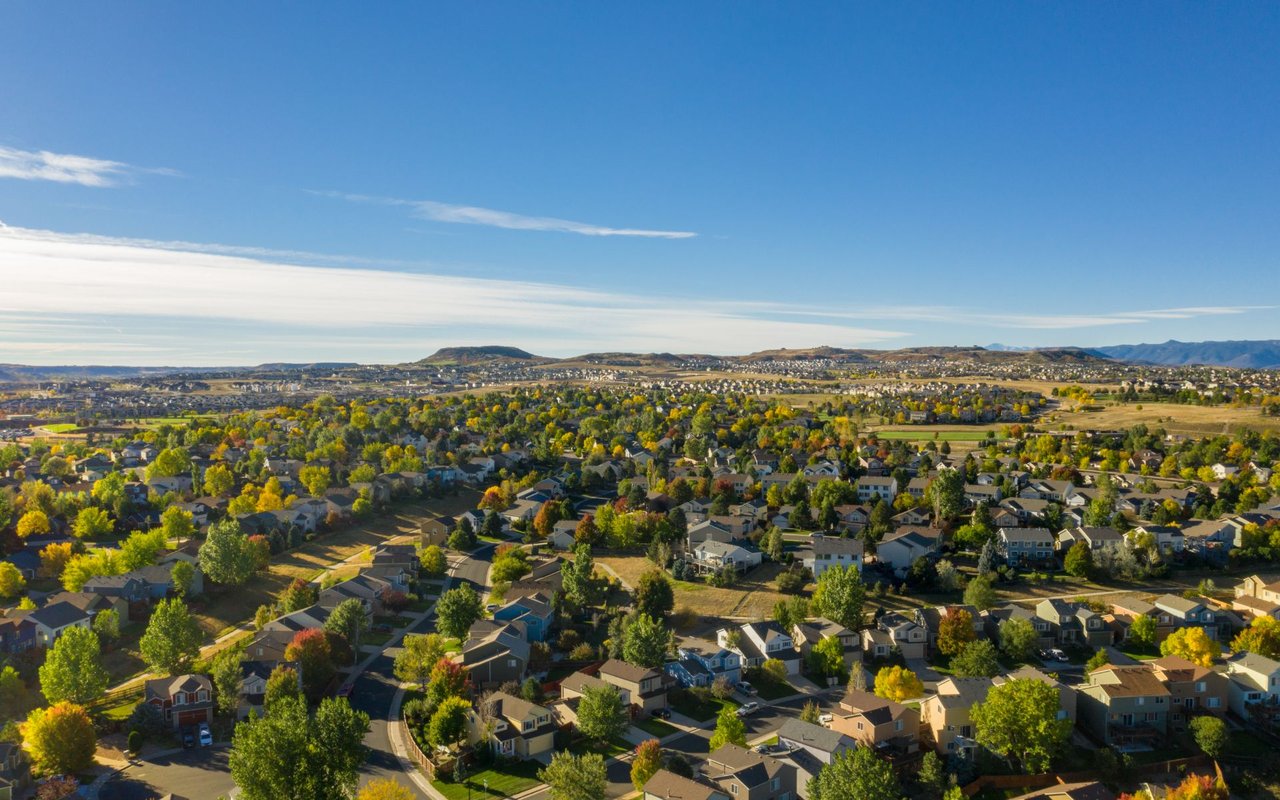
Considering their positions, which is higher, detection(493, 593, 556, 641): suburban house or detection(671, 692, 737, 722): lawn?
detection(493, 593, 556, 641): suburban house

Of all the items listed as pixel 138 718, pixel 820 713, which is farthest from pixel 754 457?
pixel 138 718

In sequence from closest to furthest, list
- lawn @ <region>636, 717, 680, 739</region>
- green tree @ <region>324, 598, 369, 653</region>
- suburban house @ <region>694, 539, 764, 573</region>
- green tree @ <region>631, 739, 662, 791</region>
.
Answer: green tree @ <region>631, 739, 662, 791</region>
lawn @ <region>636, 717, 680, 739</region>
green tree @ <region>324, 598, 369, 653</region>
suburban house @ <region>694, 539, 764, 573</region>

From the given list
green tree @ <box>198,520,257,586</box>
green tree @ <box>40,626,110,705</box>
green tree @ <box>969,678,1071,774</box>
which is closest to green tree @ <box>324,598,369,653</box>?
green tree @ <box>40,626,110,705</box>

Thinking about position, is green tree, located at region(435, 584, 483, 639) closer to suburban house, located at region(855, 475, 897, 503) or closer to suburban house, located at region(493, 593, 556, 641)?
suburban house, located at region(493, 593, 556, 641)

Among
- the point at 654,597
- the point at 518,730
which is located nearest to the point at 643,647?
the point at 518,730

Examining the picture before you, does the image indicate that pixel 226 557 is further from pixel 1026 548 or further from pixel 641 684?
pixel 1026 548

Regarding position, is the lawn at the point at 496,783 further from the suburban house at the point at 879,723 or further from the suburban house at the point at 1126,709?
the suburban house at the point at 1126,709

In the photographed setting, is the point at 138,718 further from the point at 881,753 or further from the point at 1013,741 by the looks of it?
the point at 1013,741
